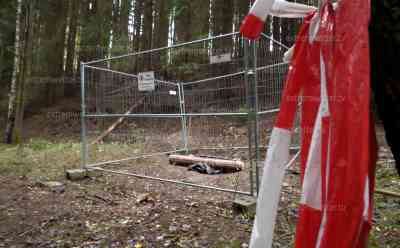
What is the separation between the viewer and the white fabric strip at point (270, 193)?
132 centimetres

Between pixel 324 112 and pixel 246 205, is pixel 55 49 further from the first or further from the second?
pixel 324 112

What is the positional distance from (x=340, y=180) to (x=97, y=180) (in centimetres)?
362

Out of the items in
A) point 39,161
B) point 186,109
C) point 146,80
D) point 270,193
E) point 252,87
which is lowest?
point 39,161

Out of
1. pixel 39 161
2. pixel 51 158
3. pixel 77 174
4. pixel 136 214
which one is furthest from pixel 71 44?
pixel 136 214

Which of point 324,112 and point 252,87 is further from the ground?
point 252,87

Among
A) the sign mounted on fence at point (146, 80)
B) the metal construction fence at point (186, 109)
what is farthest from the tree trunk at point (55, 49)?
the sign mounted on fence at point (146, 80)

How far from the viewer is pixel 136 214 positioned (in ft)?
9.57

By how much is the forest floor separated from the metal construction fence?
8.9 inches

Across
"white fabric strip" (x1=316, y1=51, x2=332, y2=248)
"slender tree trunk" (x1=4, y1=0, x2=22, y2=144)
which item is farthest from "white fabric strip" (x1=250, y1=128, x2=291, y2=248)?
"slender tree trunk" (x1=4, y1=0, x2=22, y2=144)

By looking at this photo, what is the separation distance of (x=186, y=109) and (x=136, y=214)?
3.24 meters

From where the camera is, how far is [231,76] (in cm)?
412

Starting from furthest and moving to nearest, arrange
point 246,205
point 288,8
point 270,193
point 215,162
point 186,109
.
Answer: point 186,109
point 215,162
point 246,205
point 288,8
point 270,193

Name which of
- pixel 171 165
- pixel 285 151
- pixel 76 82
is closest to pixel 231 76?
pixel 171 165

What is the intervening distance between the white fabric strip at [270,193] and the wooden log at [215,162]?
2.89 m
